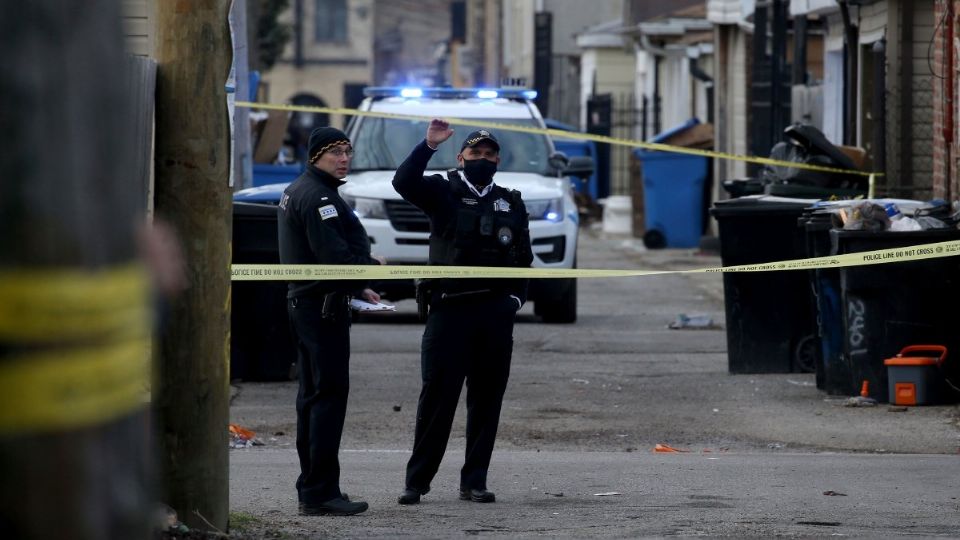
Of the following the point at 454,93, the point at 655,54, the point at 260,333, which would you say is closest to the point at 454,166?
the point at 454,93

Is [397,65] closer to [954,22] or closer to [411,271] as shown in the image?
[954,22]

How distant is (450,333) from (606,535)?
130 cm

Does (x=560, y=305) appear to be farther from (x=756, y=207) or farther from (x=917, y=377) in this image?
(x=917, y=377)

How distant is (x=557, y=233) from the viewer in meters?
14.5

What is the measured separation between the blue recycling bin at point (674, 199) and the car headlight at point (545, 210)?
10.0 metres

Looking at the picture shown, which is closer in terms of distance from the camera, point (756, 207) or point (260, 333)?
point (260, 333)

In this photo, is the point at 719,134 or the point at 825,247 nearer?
the point at 825,247

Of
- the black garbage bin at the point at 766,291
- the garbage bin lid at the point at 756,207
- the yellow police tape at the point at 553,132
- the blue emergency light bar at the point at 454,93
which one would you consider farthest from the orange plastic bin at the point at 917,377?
the blue emergency light bar at the point at 454,93

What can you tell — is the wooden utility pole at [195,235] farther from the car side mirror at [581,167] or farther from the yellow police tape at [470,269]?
the car side mirror at [581,167]

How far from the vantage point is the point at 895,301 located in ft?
32.6

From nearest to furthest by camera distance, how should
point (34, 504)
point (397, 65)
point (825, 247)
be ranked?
point (34, 504)
point (825, 247)
point (397, 65)

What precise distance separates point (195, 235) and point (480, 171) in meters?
1.93

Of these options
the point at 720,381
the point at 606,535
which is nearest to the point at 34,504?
the point at 606,535

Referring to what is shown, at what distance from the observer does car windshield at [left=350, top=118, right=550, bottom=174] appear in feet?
48.9
